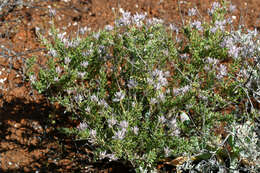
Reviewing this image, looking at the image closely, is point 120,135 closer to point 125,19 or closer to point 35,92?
point 125,19

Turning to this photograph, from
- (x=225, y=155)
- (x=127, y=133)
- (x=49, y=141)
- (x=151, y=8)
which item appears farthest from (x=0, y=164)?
(x=151, y=8)

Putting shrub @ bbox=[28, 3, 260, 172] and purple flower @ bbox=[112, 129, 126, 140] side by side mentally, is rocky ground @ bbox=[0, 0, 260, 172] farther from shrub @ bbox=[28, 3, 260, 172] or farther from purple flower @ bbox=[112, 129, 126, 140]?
purple flower @ bbox=[112, 129, 126, 140]

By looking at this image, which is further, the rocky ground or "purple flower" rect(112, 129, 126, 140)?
the rocky ground

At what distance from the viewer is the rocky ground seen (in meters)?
2.88

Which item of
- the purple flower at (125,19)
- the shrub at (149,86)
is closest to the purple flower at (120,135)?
the shrub at (149,86)

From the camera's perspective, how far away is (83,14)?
395 centimetres

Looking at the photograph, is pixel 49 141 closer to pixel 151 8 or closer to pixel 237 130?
pixel 237 130

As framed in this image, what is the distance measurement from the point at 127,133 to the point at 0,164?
1321 millimetres

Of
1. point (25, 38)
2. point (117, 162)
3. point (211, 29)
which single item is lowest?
point (117, 162)

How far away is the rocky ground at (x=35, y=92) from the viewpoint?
288 centimetres

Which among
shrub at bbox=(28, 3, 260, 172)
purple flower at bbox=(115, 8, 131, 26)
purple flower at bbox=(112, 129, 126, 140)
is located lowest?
purple flower at bbox=(112, 129, 126, 140)

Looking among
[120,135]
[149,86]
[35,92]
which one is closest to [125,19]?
[149,86]

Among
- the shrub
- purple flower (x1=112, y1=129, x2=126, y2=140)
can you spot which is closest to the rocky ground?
the shrub

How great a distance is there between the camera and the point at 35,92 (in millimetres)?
3305
